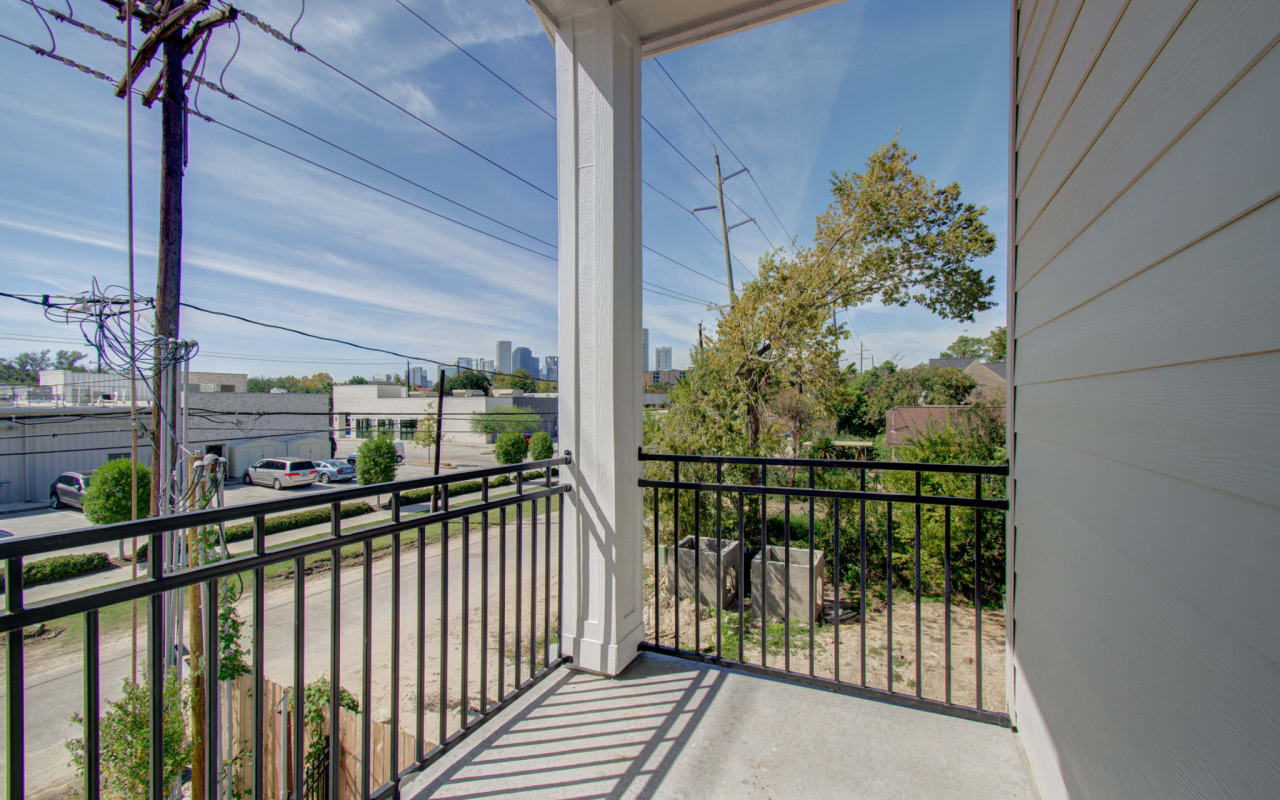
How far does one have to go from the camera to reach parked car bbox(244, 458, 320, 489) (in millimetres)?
17812

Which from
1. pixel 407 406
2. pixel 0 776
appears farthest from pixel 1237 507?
pixel 407 406

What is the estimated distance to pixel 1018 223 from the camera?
151 centimetres

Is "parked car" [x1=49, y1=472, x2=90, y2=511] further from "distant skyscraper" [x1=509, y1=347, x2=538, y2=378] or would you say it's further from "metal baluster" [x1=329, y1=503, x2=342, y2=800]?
"metal baluster" [x1=329, y1=503, x2=342, y2=800]

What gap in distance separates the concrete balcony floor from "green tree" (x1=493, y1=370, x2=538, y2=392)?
70.0ft

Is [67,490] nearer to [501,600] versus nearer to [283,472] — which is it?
[283,472]

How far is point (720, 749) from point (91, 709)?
1410mm

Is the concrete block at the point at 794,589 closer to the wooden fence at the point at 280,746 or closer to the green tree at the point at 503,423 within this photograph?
the wooden fence at the point at 280,746

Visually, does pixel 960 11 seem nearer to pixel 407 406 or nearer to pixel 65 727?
pixel 65 727

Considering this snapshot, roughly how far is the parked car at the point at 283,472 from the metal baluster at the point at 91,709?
2004 centimetres

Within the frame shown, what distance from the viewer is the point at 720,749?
153 cm

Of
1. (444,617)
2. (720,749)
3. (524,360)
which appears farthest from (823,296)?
(524,360)

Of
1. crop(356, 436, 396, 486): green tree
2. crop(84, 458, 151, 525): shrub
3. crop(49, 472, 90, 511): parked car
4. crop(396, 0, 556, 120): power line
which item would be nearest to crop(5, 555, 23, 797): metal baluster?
crop(396, 0, 556, 120): power line

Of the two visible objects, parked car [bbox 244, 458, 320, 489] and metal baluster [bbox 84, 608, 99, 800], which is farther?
parked car [bbox 244, 458, 320, 489]

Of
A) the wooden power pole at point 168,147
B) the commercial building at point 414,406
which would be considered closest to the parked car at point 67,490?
the commercial building at point 414,406
